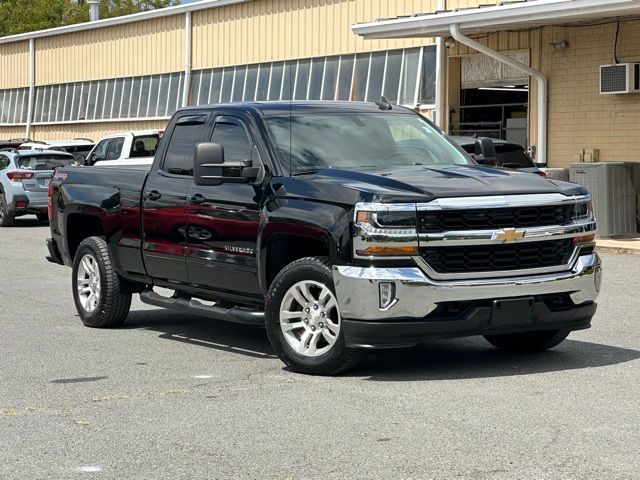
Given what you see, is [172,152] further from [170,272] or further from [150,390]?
[150,390]

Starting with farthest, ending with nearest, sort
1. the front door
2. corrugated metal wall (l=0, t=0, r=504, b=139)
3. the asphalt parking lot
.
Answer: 1. corrugated metal wall (l=0, t=0, r=504, b=139)
2. the front door
3. the asphalt parking lot

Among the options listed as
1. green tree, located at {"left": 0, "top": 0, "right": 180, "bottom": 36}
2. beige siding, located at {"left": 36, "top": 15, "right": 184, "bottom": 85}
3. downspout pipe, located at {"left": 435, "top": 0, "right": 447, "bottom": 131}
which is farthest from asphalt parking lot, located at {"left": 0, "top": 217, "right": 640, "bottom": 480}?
green tree, located at {"left": 0, "top": 0, "right": 180, "bottom": 36}

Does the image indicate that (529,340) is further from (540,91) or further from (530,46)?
(530,46)

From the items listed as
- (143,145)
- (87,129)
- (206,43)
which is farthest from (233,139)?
(87,129)

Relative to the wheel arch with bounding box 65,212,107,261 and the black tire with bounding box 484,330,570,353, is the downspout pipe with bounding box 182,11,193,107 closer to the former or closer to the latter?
the wheel arch with bounding box 65,212,107,261

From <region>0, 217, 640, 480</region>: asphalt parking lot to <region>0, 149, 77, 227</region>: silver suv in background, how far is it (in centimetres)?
1631

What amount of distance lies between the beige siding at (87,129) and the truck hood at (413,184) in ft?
101

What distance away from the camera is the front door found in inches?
371

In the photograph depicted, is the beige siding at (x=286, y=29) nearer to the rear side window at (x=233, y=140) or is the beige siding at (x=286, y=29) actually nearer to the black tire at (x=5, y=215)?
the black tire at (x=5, y=215)

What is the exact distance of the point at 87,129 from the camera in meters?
44.4

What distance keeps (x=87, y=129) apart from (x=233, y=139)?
116 feet

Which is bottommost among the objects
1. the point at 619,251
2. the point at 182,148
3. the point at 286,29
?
the point at 619,251

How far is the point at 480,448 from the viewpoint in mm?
6613

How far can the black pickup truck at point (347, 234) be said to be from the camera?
27.5 ft
